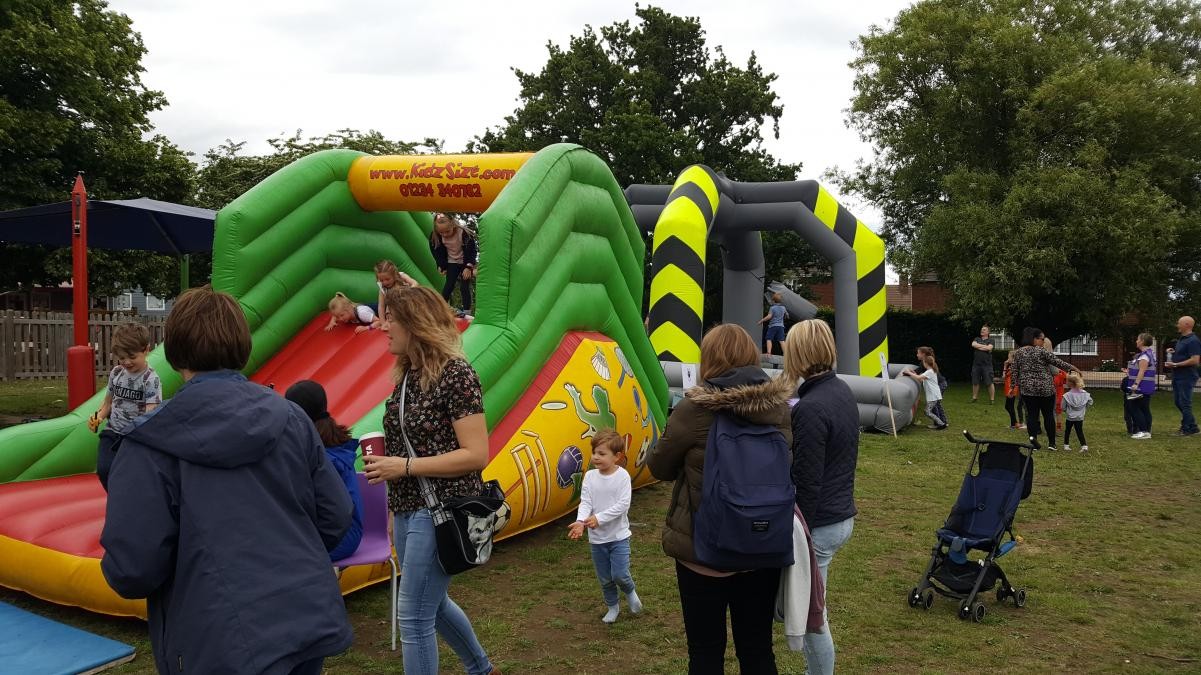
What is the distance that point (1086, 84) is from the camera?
20156mm

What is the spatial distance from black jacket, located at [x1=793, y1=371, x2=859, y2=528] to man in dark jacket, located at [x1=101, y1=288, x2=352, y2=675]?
166cm

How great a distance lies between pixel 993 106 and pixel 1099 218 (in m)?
4.16

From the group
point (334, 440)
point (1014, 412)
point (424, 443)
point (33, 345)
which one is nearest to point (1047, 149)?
point (1014, 412)

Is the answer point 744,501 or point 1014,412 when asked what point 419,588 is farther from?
point 1014,412

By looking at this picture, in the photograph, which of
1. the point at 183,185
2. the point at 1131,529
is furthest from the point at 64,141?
the point at 1131,529

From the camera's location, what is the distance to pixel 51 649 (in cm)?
407

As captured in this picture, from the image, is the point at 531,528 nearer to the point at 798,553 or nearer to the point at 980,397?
the point at 798,553

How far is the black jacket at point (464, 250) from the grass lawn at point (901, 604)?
2.57m

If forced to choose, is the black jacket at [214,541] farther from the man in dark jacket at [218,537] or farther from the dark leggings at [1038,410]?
the dark leggings at [1038,410]

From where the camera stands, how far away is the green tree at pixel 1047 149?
1969 centimetres

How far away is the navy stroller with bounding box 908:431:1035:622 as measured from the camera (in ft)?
15.9

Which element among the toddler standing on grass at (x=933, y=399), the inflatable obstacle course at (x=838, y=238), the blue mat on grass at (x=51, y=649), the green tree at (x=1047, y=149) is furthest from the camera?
the green tree at (x=1047, y=149)

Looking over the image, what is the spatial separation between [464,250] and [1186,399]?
10.0 m

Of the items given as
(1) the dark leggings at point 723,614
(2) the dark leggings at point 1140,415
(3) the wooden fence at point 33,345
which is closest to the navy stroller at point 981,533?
(1) the dark leggings at point 723,614
